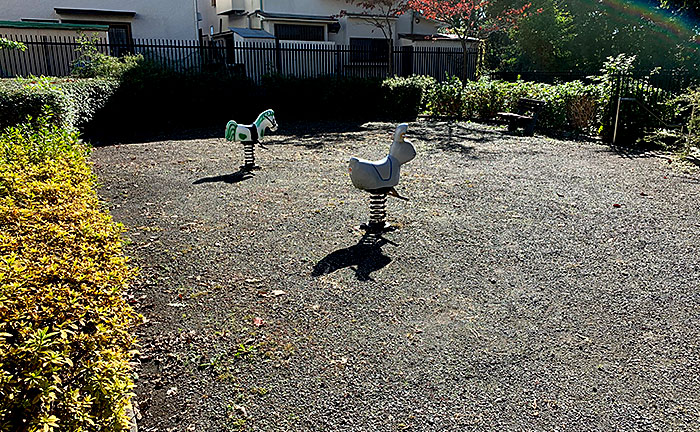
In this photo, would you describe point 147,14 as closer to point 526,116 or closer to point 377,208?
point 526,116

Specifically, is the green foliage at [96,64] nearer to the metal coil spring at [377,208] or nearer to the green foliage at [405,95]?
the green foliage at [405,95]

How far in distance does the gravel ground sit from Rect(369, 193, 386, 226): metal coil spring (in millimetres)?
298

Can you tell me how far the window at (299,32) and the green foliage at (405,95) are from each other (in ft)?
30.3

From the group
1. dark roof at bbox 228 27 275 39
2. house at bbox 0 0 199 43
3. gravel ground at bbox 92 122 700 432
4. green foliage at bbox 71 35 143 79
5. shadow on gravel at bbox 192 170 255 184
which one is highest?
house at bbox 0 0 199 43

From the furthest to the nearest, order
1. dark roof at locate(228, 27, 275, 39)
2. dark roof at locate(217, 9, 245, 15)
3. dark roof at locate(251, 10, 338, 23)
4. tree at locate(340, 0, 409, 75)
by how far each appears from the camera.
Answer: dark roof at locate(217, 9, 245, 15), tree at locate(340, 0, 409, 75), dark roof at locate(251, 10, 338, 23), dark roof at locate(228, 27, 275, 39)

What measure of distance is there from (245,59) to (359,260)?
15040mm

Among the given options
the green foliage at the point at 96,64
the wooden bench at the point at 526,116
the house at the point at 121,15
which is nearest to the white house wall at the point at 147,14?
the house at the point at 121,15

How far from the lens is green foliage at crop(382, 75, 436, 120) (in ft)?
55.3

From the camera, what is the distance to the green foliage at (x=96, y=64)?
13984mm

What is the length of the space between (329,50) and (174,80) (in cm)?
696

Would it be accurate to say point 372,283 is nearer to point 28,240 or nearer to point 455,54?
point 28,240

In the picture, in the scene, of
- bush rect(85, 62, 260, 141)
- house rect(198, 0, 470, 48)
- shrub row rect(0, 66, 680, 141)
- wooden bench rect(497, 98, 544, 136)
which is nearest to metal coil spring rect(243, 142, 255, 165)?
shrub row rect(0, 66, 680, 141)

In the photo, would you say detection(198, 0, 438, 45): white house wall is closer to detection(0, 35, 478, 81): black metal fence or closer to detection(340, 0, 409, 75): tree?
detection(340, 0, 409, 75): tree

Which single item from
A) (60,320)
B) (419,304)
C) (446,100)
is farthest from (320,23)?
(60,320)
